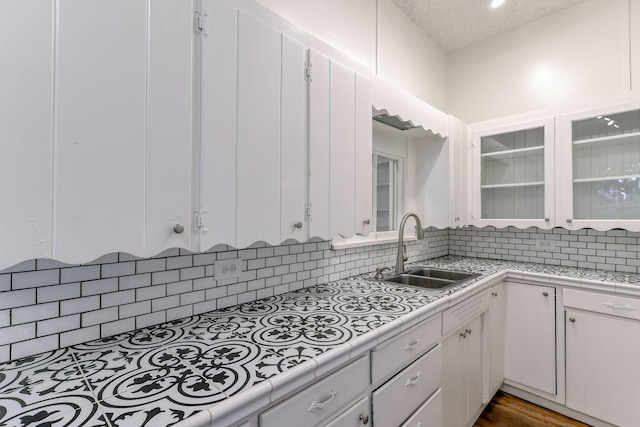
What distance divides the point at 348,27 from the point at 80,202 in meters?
1.97

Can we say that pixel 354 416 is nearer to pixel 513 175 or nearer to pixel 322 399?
pixel 322 399

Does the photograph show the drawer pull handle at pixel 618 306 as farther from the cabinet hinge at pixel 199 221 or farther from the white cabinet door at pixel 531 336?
the cabinet hinge at pixel 199 221

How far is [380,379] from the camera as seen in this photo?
3.96ft

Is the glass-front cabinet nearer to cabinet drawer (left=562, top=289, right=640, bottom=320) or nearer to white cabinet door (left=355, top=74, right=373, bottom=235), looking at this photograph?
cabinet drawer (left=562, top=289, right=640, bottom=320)

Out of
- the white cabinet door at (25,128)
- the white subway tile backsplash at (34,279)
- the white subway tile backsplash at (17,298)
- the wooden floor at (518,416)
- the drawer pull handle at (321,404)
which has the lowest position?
the wooden floor at (518,416)

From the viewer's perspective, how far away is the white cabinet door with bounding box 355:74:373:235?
1599 mm

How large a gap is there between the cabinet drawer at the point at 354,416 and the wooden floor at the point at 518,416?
57.6 inches

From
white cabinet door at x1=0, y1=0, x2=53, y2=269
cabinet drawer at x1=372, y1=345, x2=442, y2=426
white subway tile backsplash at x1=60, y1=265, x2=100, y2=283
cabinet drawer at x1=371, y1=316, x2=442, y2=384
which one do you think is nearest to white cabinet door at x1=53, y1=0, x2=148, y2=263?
white cabinet door at x1=0, y1=0, x2=53, y2=269

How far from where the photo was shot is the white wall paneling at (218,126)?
3.38 ft

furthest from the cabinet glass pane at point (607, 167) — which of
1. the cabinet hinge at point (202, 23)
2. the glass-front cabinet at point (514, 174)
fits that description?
the cabinet hinge at point (202, 23)

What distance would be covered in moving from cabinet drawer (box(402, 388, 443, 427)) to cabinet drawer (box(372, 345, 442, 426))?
3 centimetres

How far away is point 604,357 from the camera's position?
1964 millimetres

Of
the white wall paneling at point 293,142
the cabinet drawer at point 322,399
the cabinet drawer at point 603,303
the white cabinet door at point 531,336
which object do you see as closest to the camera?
the cabinet drawer at point 322,399

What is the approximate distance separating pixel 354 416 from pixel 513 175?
2427mm
